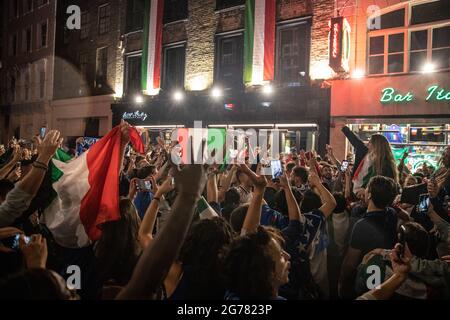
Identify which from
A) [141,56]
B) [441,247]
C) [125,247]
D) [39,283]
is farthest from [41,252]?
[141,56]

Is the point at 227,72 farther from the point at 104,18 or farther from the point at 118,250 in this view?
the point at 118,250

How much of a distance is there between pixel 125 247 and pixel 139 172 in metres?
2.88

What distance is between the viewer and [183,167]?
1.83 m

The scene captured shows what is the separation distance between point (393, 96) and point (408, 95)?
1.47 ft

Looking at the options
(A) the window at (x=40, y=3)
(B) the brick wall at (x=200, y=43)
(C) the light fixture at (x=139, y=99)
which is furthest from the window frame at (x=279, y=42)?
(A) the window at (x=40, y=3)

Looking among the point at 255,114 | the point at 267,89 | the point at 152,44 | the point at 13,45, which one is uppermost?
the point at 13,45

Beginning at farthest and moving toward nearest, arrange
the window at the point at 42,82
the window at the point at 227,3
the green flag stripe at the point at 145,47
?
1. the window at the point at 42,82
2. the green flag stripe at the point at 145,47
3. the window at the point at 227,3

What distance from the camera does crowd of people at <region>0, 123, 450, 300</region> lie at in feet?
5.87

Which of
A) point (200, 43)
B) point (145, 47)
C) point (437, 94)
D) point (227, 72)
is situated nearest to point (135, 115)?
point (145, 47)

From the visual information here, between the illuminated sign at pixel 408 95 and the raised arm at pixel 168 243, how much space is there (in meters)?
12.5

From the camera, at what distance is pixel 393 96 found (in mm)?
12977

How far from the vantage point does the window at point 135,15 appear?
21.2 meters

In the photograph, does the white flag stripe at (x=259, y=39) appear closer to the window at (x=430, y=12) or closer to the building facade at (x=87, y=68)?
the window at (x=430, y=12)

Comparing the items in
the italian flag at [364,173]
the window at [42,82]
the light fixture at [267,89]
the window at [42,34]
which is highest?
the window at [42,34]
